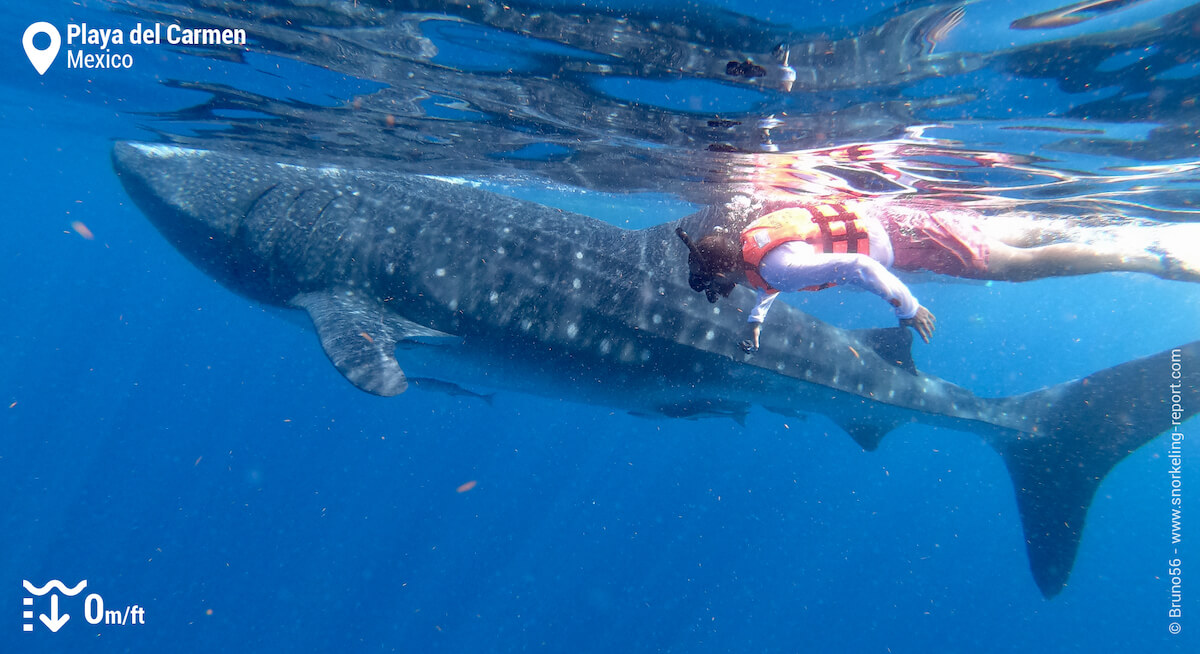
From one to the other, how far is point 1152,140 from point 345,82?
39.5 ft

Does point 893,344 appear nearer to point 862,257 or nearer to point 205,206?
point 862,257

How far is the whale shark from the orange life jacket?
6.24 feet

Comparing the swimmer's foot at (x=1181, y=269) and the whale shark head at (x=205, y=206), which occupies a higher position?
the swimmer's foot at (x=1181, y=269)

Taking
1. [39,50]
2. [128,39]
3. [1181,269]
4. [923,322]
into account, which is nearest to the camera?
[923,322]

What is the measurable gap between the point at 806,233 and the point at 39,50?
13.7 metres

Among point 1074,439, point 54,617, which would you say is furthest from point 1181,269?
point 54,617

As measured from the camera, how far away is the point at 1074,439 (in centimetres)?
809

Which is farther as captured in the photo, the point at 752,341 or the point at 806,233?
the point at 752,341

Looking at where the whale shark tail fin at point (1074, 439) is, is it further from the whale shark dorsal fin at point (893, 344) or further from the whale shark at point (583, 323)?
the whale shark dorsal fin at point (893, 344)

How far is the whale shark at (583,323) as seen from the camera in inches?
283

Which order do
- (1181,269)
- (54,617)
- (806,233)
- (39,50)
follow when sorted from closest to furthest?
(806,233), (1181,269), (39,50), (54,617)

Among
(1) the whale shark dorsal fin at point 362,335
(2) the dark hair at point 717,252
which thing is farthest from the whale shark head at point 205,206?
(2) the dark hair at point 717,252

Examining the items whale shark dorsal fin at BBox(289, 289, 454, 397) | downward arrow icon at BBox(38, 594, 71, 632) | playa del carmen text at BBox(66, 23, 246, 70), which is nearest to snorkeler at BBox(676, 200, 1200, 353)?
whale shark dorsal fin at BBox(289, 289, 454, 397)

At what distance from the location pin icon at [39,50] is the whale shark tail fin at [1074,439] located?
16242 millimetres
